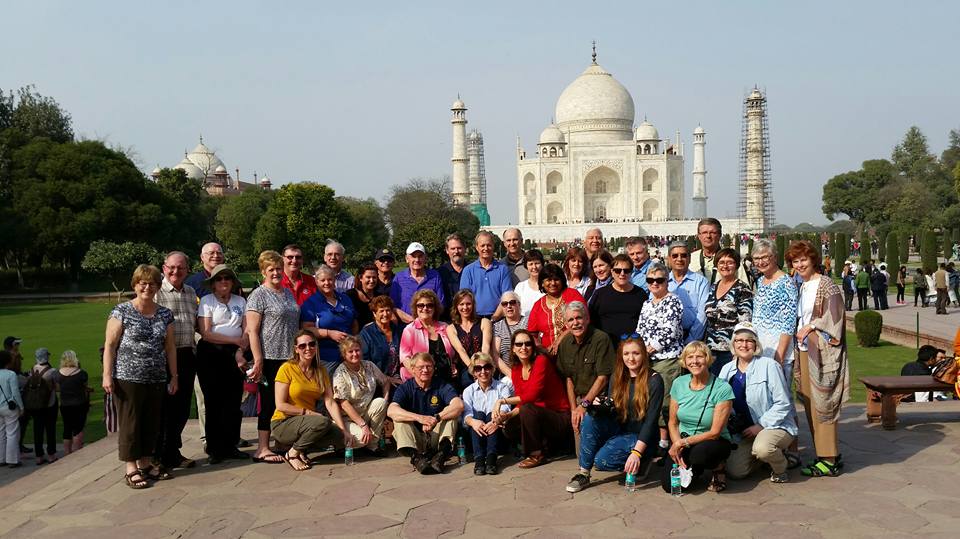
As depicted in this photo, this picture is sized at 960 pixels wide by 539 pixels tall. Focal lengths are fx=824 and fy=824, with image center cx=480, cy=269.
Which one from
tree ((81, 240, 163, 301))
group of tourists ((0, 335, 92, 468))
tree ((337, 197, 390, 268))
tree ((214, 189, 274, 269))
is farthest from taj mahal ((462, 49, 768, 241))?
group of tourists ((0, 335, 92, 468))

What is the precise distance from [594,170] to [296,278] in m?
49.5

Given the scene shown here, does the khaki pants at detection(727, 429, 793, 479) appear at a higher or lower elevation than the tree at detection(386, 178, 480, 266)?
lower

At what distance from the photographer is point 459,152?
5609 centimetres

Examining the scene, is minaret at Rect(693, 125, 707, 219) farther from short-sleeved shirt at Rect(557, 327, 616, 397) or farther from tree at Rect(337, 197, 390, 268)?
short-sleeved shirt at Rect(557, 327, 616, 397)

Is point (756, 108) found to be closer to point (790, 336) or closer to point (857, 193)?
point (857, 193)

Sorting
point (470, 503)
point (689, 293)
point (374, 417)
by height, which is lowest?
point (470, 503)

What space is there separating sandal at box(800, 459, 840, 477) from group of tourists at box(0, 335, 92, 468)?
207 inches

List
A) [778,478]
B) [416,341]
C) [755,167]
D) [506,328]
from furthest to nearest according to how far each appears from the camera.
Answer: [755,167] → [506,328] → [416,341] → [778,478]

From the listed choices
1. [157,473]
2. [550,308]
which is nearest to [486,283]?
[550,308]

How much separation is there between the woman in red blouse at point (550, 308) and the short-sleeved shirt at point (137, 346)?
7.18 ft

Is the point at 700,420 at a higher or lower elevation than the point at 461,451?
higher

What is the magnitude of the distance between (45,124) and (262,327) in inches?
1092

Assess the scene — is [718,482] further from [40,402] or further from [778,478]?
[40,402]

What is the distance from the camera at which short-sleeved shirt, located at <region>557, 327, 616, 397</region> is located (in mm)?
Answer: 4652
